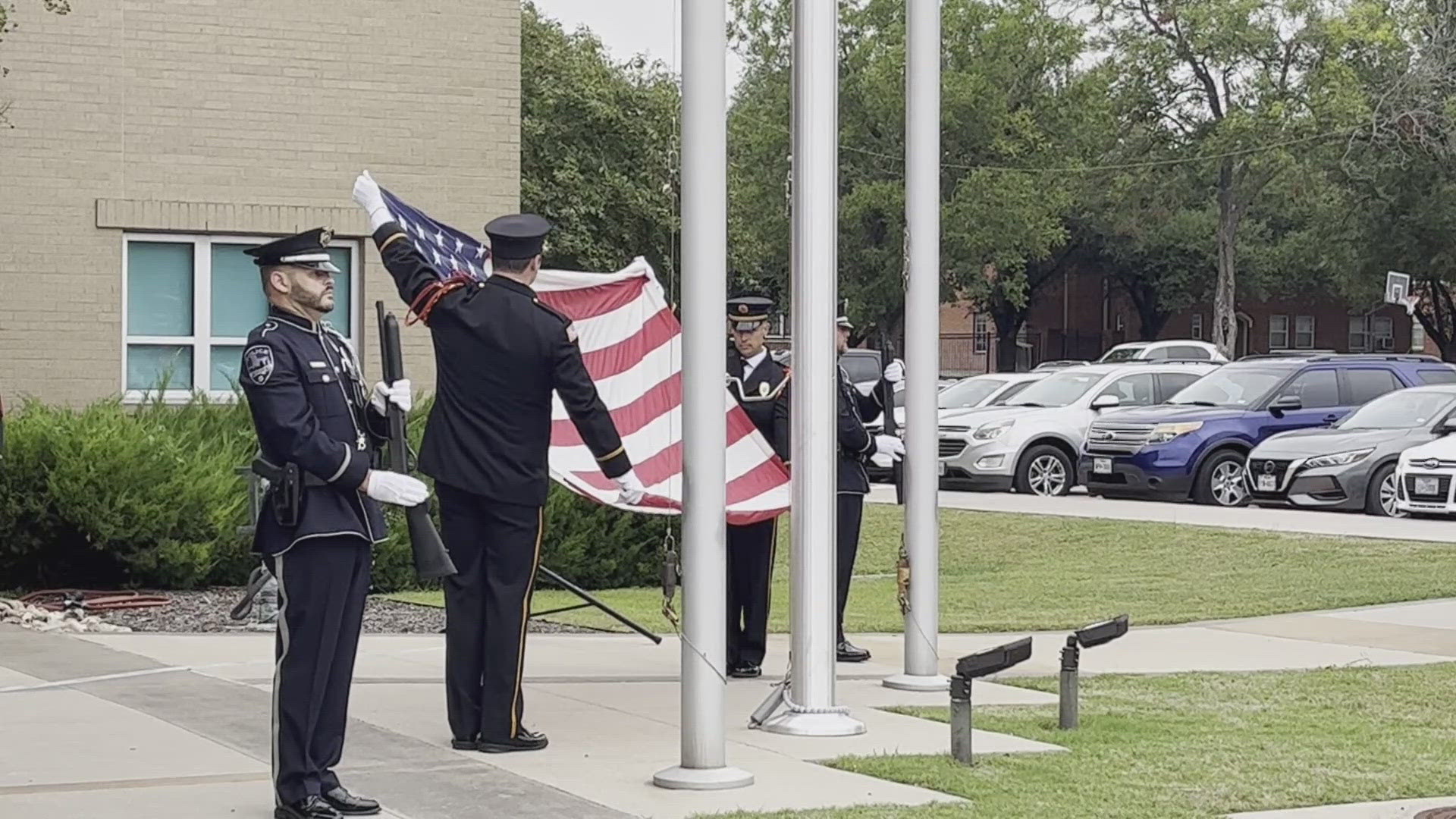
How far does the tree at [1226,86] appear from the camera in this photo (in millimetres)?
62812

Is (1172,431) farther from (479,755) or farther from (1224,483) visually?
(479,755)

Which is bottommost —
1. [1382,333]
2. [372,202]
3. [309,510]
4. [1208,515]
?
[1208,515]

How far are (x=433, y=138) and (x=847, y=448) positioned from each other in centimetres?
800

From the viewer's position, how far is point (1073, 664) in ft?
30.0

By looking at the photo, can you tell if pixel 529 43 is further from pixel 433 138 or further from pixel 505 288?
pixel 505 288

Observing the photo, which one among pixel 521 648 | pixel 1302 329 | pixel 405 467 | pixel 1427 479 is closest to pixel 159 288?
pixel 521 648

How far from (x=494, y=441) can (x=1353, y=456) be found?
50.6 feet

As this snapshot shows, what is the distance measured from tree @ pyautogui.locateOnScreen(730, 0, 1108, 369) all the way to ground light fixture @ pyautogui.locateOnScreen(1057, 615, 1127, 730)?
4179cm

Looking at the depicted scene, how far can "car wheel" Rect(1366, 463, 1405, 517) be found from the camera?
70.2 ft

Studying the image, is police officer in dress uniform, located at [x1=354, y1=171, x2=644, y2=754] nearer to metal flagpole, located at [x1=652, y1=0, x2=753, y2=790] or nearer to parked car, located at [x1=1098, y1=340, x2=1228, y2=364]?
metal flagpole, located at [x1=652, y1=0, x2=753, y2=790]

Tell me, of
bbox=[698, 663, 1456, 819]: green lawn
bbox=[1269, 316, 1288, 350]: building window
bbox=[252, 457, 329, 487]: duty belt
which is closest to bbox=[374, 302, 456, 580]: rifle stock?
bbox=[252, 457, 329, 487]: duty belt

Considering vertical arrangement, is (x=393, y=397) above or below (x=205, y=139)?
below

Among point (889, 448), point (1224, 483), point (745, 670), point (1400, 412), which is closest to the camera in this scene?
point (745, 670)

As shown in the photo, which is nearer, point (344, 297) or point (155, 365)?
point (155, 365)
